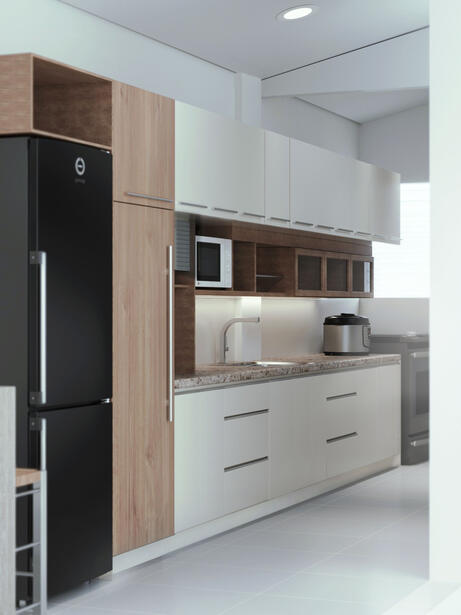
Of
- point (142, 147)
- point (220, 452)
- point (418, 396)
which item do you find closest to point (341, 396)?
point (418, 396)

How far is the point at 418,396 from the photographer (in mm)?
7477

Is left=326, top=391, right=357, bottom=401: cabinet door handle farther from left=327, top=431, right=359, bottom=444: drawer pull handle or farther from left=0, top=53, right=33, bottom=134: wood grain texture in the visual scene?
left=0, top=53, right=33, bottom=134: wood grain texture

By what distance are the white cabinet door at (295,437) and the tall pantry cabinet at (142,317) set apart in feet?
3.48

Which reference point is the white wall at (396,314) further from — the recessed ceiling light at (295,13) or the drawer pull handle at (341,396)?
the recessed ceiling light at (295,13)

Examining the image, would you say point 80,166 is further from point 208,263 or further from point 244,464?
point 244,464

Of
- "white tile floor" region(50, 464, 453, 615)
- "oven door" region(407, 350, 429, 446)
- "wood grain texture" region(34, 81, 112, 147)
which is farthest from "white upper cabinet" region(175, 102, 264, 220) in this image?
"oven door" region(407, 350, 429, 446)

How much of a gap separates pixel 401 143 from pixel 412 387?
2115mm

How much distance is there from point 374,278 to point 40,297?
4.90 m

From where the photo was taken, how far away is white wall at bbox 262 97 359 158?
6797 millimetres

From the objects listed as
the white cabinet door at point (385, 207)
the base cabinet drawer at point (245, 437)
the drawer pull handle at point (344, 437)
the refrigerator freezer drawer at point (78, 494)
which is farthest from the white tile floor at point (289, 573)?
the white cabinet door at point (385, 207)

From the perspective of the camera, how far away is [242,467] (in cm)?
507

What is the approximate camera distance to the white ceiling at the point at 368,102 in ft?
24.2

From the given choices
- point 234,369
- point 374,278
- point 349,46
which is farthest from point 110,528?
point 374,278

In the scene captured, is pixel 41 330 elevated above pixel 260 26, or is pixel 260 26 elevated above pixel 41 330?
pixel 260 26
